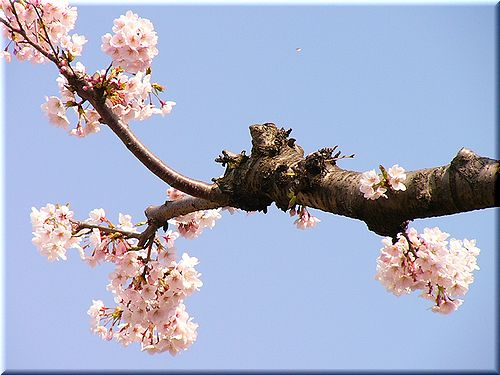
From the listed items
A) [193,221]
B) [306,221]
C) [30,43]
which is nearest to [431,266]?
A: [306,221]

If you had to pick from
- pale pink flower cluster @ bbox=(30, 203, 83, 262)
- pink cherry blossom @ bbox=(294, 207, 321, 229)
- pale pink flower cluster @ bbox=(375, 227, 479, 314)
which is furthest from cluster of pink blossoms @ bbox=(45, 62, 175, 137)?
pale pink flower cluster @ bbox=(375, 227, 479, 314)

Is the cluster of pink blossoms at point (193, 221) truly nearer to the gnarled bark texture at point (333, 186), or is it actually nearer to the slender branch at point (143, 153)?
the gnarled bark texture at point (333, 186)

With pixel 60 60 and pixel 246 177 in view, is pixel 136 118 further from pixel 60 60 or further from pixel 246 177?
pixel 246 177

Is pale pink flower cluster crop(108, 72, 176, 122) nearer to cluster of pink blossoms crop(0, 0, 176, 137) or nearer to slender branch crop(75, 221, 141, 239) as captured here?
cluster of pink blossoms crop(0, 0, 176, 137)

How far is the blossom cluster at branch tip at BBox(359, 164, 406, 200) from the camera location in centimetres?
327

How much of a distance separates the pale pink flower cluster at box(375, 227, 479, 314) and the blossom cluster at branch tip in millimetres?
1139

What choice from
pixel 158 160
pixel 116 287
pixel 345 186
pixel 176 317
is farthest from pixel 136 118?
pixel 345 186

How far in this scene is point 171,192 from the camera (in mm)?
5516

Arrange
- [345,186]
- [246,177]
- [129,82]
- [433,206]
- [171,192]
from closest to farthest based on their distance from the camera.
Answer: [433,206] → [345,186] → [246,177] → [129,82] → [171,192]

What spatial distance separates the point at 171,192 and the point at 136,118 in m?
0.74

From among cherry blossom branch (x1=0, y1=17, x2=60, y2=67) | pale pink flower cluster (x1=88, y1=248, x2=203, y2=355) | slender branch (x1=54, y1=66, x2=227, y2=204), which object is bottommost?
pale pink flower cluster (x1=88, y1=248, x2=203, y2=355)

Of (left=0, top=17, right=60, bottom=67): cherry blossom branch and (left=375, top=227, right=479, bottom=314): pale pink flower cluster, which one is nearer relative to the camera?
(left=375, top=227, right=479, bottom=314): pale pink flower cluster

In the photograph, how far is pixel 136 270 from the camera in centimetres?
517

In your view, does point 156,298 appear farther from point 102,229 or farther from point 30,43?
point 30,43
